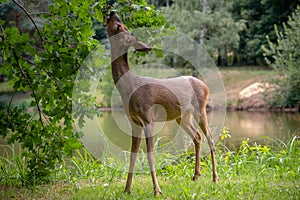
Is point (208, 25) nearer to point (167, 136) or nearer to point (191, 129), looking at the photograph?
point (167, 136)

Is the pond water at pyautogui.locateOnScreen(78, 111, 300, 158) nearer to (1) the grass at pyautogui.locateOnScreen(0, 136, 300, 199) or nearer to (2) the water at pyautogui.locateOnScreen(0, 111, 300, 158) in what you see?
(2) the water at pyautogui.locateOnScreen(0, 111, 300, 158)

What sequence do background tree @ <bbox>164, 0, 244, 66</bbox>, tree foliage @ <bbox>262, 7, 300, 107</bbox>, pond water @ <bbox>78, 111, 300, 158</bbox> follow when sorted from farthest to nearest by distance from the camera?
background tree @ <bbox>164, 0, 244, 66</bbox>
tree foliage @ <bbox>262, 7, 300, 107</bbox>
pond water @ <bbox>78, 111, 300, 158</bbox>

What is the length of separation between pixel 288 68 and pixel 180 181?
17207 millimetres

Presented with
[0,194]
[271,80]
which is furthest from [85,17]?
[271,80]

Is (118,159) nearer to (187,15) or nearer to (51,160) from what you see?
(51,160)

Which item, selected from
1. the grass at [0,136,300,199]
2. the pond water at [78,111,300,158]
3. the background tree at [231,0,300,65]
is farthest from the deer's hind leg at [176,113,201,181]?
the background tree at [231,0,300,65]

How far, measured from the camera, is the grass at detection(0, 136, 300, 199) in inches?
174

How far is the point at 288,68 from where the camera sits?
21.0 metres

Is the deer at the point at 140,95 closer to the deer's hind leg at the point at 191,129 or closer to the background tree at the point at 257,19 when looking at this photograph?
the deer's hind leg at the point at 191,129

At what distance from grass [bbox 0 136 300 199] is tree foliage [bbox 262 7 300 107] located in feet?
48.7

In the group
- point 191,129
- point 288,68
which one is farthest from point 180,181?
point 288,68

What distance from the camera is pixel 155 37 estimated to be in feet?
15.6

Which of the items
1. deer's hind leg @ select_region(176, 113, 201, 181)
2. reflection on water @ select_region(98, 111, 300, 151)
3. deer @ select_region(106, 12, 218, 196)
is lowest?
reflection on water @ select_region(98, 111, 300, 151)

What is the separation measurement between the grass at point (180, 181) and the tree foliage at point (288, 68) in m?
14.9
